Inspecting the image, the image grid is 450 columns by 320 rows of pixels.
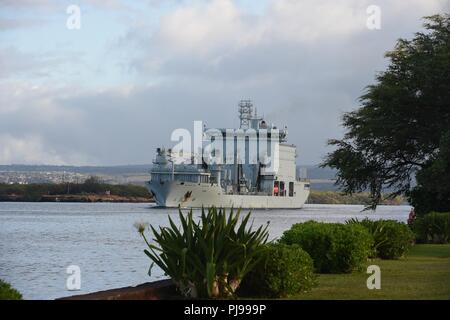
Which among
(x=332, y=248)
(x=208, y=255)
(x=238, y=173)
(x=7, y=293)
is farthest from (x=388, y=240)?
(x=238, y=173)

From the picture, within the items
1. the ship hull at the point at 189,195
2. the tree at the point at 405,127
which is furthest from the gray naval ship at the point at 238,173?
the tree at the point at 405,127

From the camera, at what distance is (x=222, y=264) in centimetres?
1357

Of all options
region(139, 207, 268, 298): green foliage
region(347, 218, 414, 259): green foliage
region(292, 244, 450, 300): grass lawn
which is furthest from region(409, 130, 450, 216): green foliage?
region(139, 207, 268, 298): green foliage

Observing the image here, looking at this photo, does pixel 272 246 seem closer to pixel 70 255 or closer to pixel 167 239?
pixel 167 239

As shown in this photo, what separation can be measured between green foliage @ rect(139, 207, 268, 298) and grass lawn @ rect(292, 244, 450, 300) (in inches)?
47.2

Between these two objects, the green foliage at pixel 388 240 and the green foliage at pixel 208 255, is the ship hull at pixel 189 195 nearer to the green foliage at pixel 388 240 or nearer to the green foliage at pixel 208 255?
the green foliage at pixel 388 240

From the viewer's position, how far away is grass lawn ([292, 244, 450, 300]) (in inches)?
573

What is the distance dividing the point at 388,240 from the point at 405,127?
16.6m

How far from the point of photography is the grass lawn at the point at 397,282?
14562 millimetres

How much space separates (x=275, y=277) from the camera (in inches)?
564

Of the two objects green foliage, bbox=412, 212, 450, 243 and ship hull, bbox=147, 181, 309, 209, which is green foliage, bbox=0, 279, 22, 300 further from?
ship hull, bbox=147, 181, 309, 209

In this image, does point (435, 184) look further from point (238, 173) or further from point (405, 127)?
point (238, 173)
